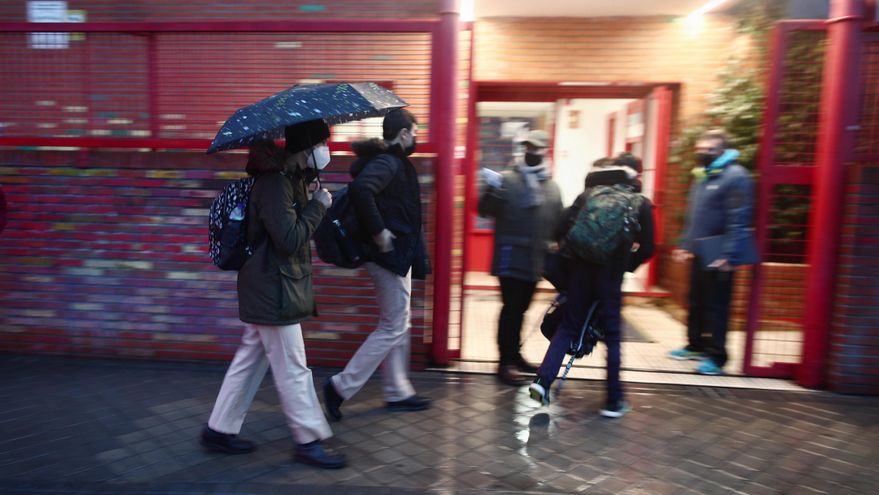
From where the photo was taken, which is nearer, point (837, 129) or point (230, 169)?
point (837, 129)

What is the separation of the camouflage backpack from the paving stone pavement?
42.0 inches

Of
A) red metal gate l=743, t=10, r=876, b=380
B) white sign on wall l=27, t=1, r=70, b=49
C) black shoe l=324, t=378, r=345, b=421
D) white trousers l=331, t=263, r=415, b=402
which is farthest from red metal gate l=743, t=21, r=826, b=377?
white sign on wall l=27, t=1, r=70, b=49

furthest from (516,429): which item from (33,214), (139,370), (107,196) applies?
(33,214)

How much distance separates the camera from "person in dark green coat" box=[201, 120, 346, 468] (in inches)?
132

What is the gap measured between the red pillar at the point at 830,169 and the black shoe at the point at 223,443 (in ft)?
12.8

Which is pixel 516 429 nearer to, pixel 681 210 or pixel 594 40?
pixel 681 210

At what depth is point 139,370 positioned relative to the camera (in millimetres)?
5000

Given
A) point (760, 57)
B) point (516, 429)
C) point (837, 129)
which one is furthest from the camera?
point (760, 57)

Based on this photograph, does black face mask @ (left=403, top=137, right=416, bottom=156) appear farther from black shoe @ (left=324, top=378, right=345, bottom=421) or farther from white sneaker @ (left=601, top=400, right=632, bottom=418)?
white sneaker @ (left=601, top=400, right=632, bottom=418)

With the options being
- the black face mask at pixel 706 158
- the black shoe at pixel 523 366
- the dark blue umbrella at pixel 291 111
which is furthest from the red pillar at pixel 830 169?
the dark blue umbrella at pixel 291 111

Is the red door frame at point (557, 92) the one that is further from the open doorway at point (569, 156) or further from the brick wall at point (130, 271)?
the brick wall at point (130, 271)

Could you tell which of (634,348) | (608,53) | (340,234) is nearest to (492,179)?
(340,234)

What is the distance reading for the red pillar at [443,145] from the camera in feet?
15.6

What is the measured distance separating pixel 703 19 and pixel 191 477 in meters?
6.26
